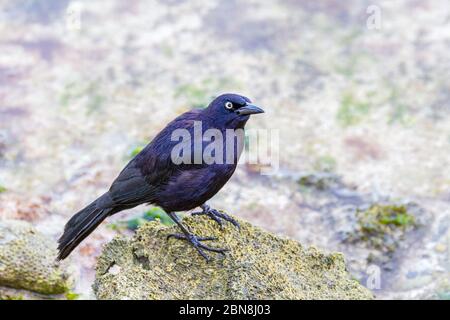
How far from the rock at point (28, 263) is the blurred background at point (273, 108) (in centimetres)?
27

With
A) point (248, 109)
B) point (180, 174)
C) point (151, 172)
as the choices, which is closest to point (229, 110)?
point (248, 109)

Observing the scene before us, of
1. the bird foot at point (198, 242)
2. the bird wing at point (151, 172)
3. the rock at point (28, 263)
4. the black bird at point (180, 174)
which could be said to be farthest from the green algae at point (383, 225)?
the rock at point (28, 263)

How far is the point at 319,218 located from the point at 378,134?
1606 mm

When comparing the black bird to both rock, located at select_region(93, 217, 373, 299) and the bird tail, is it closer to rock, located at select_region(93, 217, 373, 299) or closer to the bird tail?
the bird tail

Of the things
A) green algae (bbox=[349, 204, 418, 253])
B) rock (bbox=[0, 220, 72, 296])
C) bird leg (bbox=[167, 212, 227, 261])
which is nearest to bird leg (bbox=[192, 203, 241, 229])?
bird leg (bbox=[167, 212, 227, 261])

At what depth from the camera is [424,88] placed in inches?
347

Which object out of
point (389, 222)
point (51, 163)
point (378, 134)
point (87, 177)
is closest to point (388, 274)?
point (389, 222)

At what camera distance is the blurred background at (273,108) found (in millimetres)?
6844

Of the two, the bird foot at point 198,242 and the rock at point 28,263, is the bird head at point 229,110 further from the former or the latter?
the rock at point 28,263

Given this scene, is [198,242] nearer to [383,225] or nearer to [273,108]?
[383,225]

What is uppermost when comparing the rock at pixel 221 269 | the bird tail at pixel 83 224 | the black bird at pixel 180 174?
the black bird at pixel 180 174

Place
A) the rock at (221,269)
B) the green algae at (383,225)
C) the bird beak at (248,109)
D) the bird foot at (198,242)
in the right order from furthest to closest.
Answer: the green algae at (383,225)
the bird beak at (248,109)
the bird foot at (198,242)
the rock at (221,269)

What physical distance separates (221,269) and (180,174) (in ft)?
2.27
